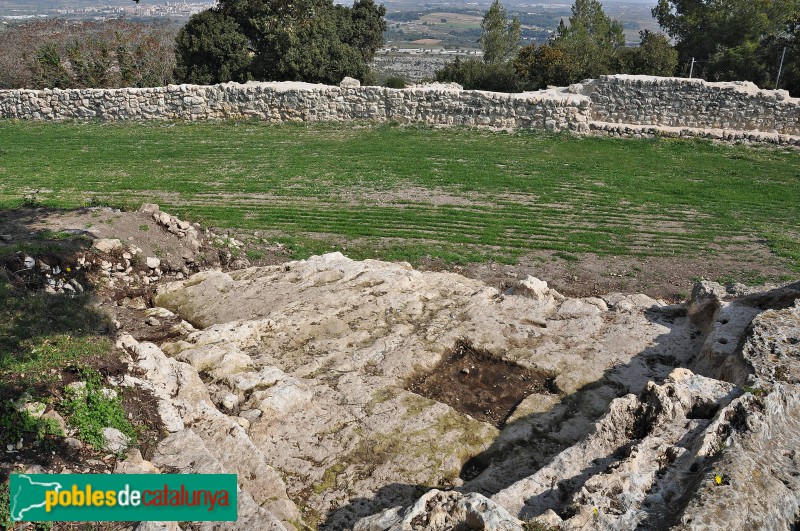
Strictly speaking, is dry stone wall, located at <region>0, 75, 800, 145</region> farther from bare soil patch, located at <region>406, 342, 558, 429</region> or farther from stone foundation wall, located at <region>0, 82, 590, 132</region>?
bare soil patch, located at <region>406, 342, 558, 429</region>

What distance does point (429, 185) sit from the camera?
1656 centimetres

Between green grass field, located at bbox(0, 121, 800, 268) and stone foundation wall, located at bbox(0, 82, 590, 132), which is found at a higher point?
stone foundation wall, located at bbox(0, 82, 590, 132)

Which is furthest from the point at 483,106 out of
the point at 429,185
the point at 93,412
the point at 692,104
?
the point at 93,412

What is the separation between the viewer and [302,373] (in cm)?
788

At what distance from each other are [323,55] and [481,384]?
69.3 ft

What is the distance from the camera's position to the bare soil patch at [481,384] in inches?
296

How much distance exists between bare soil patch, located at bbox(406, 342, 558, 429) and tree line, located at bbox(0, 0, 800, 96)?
2014 cm

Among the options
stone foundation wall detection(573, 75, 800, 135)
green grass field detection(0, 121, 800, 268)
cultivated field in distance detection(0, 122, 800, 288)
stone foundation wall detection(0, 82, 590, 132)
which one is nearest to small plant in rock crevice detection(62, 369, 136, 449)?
cultivated field in distance detection(0, 122, 800, 288)

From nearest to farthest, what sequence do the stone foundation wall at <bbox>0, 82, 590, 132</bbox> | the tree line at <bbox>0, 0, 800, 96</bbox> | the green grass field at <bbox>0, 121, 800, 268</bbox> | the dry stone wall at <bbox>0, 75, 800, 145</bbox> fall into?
the green grass field at <bbox>0, 121, 800, 268</bbox> → the dry stone wall at <bbox>0, 75, 800, 145</bbox> → the stone foundation wall at <bbox>0, 82, 590, 132</bbox> → the tree line at <bbox>0, 0, 800, 96</bbox>

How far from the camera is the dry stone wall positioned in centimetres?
2173

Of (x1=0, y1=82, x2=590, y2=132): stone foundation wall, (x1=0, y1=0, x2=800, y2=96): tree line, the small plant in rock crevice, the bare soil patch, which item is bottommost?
the bare soil patch

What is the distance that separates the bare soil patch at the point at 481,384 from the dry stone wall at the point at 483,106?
1574 cm

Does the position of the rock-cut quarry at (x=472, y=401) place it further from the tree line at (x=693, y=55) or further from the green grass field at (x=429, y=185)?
the tree line at (x=693, y=55)

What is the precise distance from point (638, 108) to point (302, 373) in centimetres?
1867
